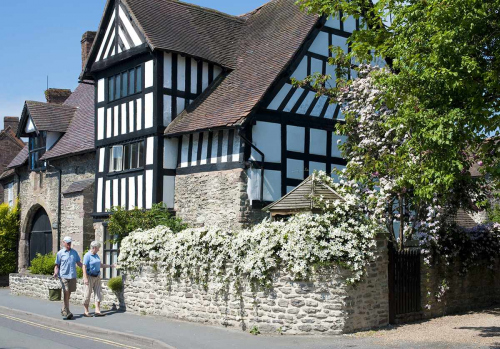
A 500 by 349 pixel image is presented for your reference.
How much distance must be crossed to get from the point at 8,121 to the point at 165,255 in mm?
27151

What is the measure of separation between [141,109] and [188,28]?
11.4ft

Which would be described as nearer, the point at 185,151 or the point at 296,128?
the point at 296,128

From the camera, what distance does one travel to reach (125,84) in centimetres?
2106

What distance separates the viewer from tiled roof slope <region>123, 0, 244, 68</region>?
65.8ft

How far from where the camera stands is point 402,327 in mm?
12578

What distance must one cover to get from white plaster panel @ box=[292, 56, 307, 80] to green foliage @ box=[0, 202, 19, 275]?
667 inches

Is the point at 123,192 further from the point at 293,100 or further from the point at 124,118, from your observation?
the point at 293,100

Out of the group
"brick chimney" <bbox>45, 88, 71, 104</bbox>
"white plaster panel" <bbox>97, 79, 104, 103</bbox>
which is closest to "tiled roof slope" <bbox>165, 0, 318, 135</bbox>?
"white plaster panel" <bbox>97, 79, 104, 103</bbox>

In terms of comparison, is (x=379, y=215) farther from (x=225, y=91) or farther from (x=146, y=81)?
(x=146, y=81)

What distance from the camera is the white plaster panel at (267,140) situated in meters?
18.1

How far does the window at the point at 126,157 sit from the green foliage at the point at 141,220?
1.80 meters

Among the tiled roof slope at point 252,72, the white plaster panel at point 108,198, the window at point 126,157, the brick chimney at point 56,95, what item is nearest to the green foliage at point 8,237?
the brick chimney at point 56,95

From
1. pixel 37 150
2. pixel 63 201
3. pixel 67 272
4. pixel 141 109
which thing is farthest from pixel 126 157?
pixel 37 150

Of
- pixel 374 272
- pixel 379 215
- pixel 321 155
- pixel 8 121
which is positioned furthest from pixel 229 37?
pixel 8 121
